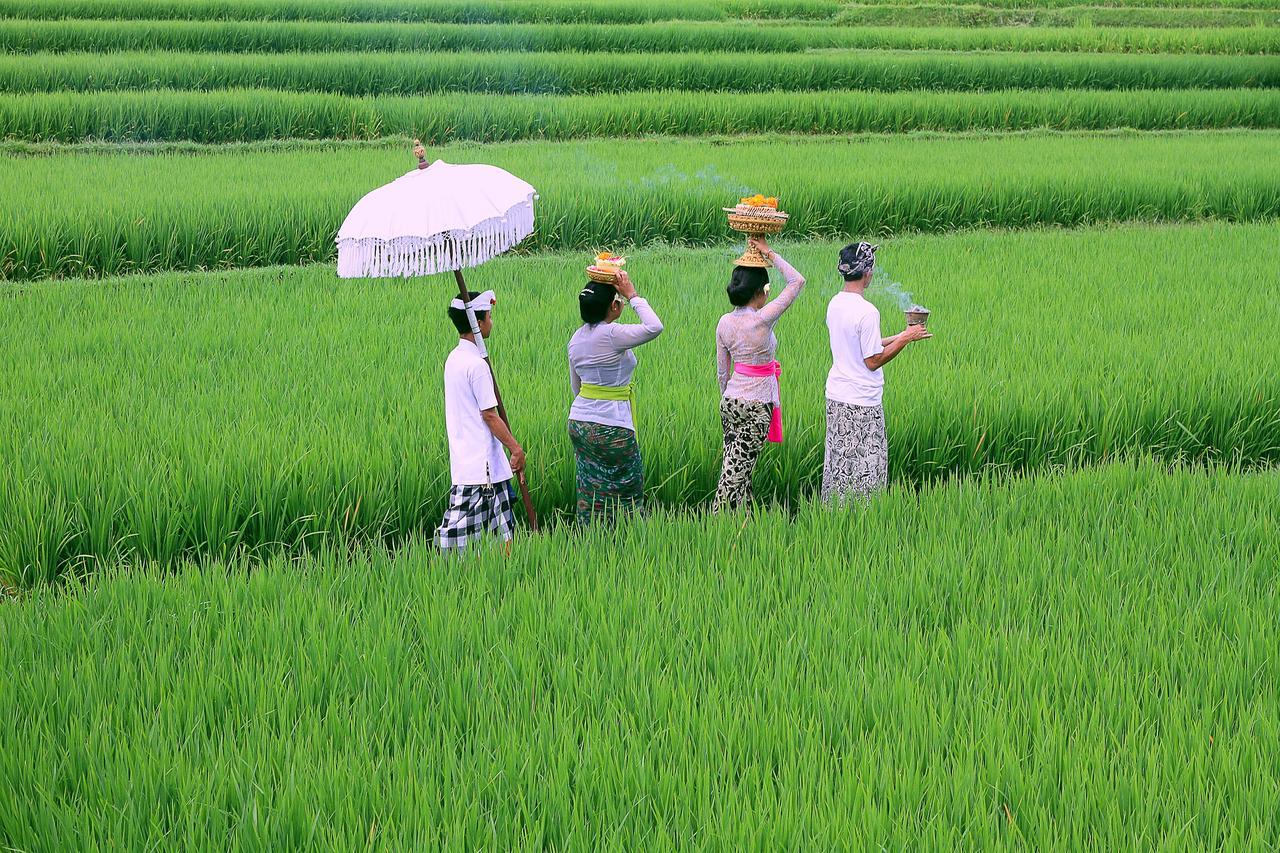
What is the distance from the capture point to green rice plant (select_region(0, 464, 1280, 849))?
233 centimetres

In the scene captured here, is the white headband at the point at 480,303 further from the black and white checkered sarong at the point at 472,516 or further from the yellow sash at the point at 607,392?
the black and white checkered sarong at the point at 472,516

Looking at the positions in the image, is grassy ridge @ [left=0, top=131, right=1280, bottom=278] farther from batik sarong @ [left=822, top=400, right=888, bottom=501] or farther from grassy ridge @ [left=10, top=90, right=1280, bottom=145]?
batik sarong @ [left=822, top=400, right=888, bottom=501]

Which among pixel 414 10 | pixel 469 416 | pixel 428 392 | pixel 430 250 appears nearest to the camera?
pixel 430 250

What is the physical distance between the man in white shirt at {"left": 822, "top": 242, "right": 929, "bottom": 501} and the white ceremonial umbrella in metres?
1.17

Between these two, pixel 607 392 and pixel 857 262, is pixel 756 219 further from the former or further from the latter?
pixel 607 392

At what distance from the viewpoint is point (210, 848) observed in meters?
2.25

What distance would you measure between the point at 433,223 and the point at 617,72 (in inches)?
550

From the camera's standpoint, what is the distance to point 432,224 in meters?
3.62

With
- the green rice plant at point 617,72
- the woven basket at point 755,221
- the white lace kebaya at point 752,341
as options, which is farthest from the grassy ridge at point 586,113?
the woven basket at point 755,221

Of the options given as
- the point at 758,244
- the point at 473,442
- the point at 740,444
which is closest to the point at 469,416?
the point at 473,442

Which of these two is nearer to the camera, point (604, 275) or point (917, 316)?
point (604, 275)

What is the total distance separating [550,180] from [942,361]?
18.2ft

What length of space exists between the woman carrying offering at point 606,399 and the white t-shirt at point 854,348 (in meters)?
0.65

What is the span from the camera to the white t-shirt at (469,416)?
3.82 metres
